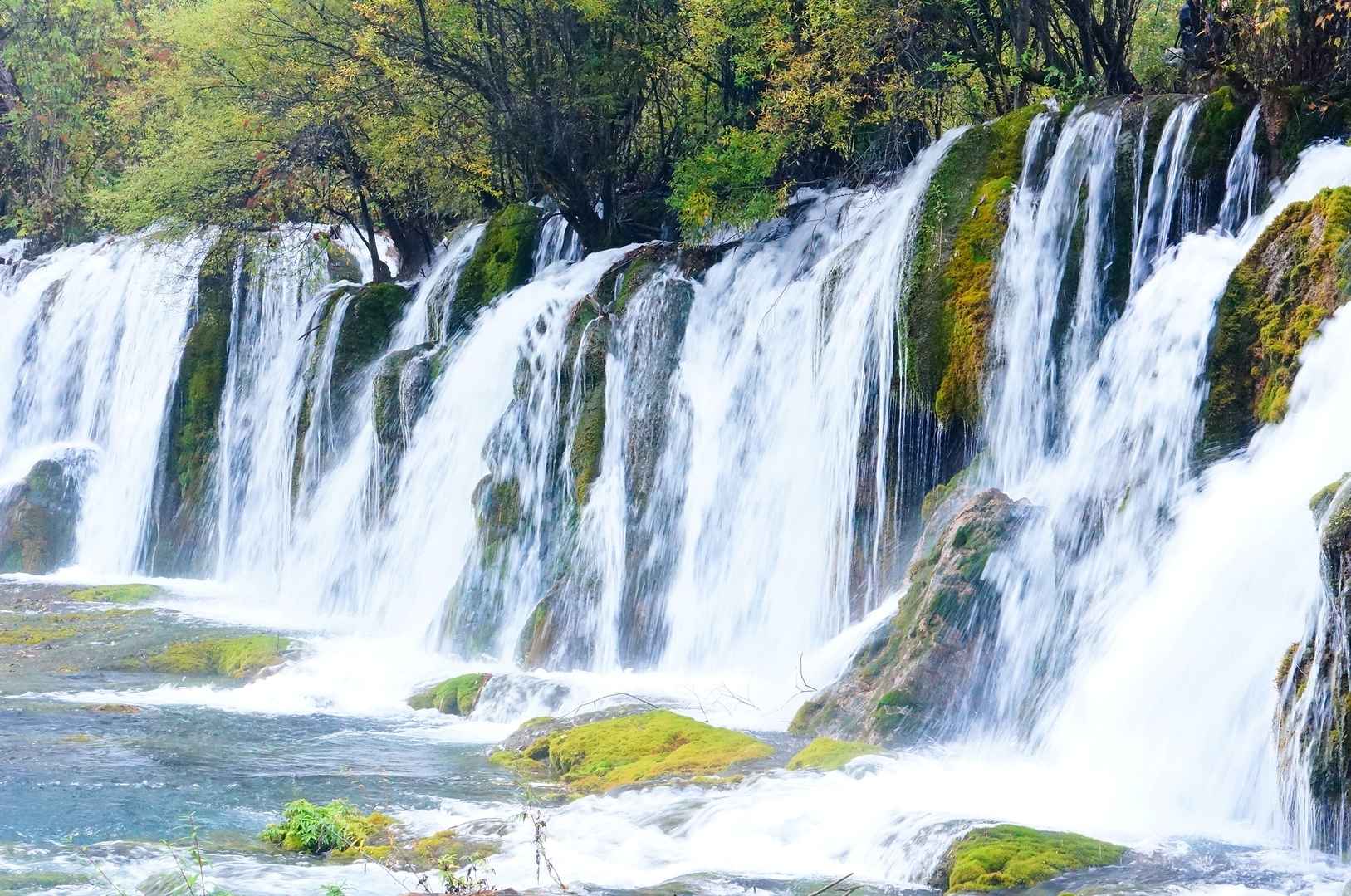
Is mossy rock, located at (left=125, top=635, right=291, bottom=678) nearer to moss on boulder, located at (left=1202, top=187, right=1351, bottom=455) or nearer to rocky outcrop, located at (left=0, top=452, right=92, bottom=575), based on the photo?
rocky outcrop, located at (left=0, top=452, right=92, bottom=575)

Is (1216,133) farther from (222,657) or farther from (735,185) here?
(222,657)

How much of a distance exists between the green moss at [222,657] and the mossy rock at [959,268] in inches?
325

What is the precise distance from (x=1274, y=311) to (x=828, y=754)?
16.3 ft

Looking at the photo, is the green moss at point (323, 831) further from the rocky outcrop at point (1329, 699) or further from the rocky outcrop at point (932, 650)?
the rocky outcrop at point (1329, 699)

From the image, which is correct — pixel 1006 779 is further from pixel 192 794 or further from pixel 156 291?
pixel 156 291

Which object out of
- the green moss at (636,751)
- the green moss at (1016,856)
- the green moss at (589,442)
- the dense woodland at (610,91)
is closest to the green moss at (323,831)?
the green moss at (636,751)

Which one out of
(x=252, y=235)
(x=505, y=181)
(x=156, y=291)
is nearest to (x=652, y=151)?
(x=505, y=181)

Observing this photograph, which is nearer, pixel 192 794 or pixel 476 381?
pixel 192 794

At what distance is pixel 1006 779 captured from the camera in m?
11.0

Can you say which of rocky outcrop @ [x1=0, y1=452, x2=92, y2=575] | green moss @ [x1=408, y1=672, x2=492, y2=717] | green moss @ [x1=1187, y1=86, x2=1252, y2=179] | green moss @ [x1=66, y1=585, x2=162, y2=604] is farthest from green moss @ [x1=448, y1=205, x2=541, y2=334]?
green moss @ [x1=1187, y1=86, x2=1252, y2=179]

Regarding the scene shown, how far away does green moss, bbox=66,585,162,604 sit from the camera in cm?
2314

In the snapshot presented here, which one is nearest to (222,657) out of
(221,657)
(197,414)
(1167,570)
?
(221,657)

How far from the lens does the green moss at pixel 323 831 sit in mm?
10273

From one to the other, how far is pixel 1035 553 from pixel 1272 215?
3.71 metres
